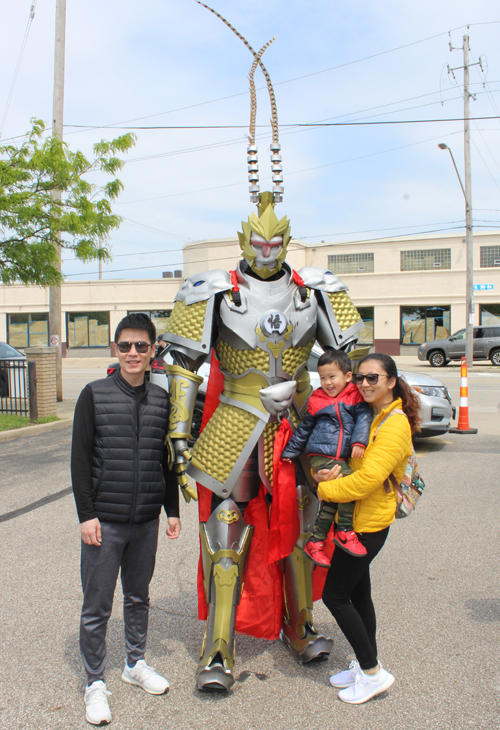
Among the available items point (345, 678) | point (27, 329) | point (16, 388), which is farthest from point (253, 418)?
point (27, 329)

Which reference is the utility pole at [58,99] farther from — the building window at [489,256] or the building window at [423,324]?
the building window at [489,256]

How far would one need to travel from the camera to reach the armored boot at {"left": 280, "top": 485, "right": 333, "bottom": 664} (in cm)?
299

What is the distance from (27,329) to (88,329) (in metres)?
3.81

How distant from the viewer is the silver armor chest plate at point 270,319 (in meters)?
2.97

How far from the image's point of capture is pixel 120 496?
8.35ft

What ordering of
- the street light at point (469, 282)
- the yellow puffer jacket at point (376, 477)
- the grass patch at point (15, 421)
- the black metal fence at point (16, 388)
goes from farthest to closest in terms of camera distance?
1. the street light at point (469, 282)
2. the black metal fence at point (16, 388)
3. the grass patch at point (15, 421)
4. the yellow puffer jacket at point (376, 477)

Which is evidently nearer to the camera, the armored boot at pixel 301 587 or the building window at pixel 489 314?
the armored boot at pixel 301 587

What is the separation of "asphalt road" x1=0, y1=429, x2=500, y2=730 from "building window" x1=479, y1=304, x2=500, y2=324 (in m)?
24.2

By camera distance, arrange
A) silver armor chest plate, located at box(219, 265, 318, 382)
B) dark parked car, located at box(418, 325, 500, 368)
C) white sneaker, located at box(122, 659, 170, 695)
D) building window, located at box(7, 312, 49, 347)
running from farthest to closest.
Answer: building window, located at box(7, 312, 49, 347) < dark parked car, located at box(418, 325, 500, 368) < silver armor chest plate, located at box(219, 265, 318, 382) < white sneaker, located at box(122, 659, 170, 695)

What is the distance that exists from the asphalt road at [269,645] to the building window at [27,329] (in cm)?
3034

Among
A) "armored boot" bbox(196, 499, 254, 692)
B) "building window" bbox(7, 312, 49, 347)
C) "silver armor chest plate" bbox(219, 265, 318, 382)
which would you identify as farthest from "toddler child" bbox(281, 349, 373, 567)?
"building window" bbox(7, 312, 49, 347)

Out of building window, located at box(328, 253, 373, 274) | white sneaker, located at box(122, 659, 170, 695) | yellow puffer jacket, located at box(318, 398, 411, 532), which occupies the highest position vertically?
building window, located at box(328, 253, 373, 274)

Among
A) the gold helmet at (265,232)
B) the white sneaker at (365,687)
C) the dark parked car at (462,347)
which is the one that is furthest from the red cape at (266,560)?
the dark parked car at (462,347)

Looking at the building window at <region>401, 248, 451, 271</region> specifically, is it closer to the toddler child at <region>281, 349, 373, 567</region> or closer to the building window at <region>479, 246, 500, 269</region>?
the building window at <region>479, 246, 500, 269</region>
